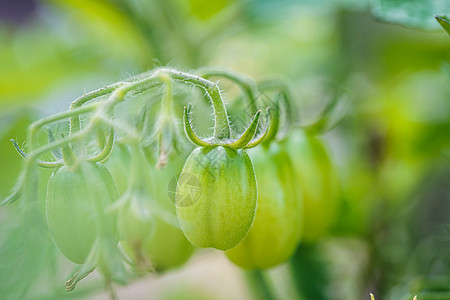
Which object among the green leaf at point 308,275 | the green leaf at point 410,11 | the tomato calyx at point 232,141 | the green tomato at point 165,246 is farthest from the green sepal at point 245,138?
the green leaf at point 308,275

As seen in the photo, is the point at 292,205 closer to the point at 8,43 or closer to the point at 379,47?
the point at 379,47

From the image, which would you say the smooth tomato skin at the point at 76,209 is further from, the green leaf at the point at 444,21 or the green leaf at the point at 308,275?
the green leaf at the point at 308,275

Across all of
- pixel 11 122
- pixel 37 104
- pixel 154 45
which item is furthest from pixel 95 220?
pixel 37 104

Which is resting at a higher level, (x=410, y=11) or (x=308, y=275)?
(x=410, y=11)

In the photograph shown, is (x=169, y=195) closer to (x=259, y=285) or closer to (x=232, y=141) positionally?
(x=232, y=141)

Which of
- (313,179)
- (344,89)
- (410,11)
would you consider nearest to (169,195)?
(313,179)

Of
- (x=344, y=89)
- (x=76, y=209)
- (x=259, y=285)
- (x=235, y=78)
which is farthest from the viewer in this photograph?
(x=344, y=89)
